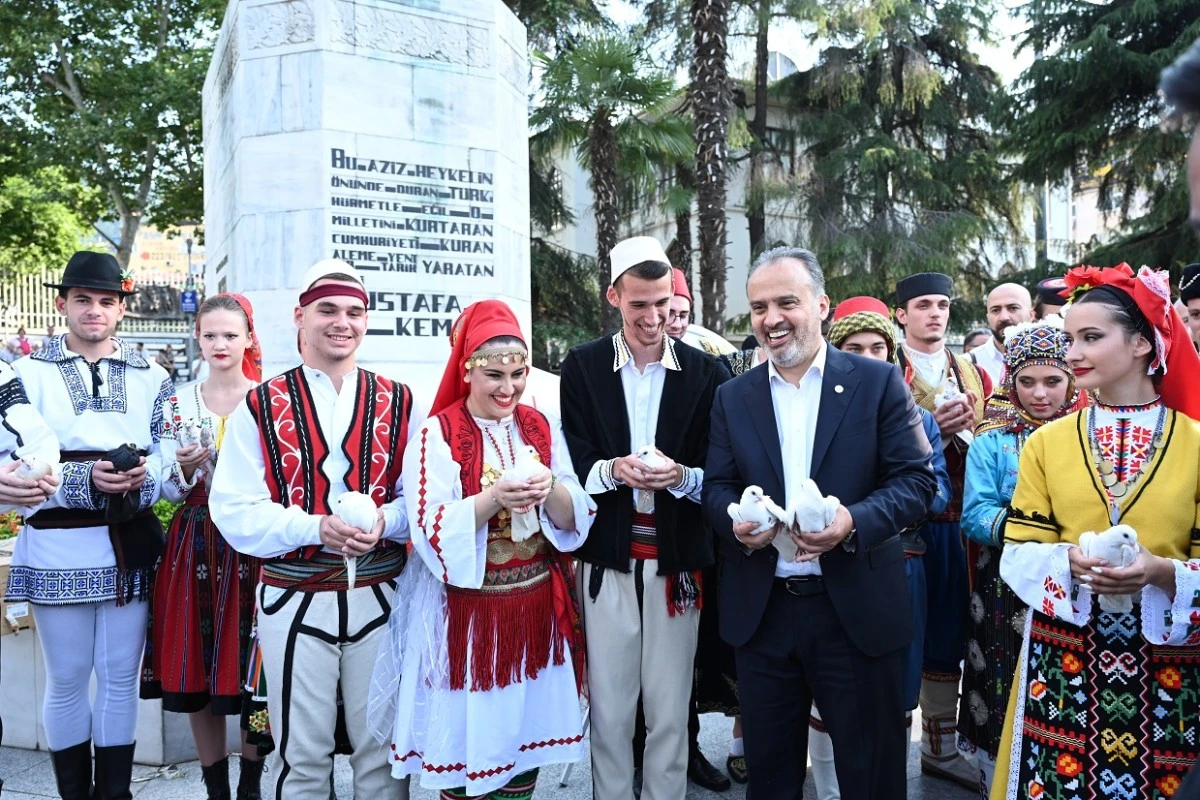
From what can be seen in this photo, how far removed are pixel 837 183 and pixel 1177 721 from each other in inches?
842

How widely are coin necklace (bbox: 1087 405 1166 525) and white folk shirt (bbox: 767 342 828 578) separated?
83 centimetres

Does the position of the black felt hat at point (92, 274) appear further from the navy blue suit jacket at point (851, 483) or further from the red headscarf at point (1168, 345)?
the red headscarf at point (1168, 345)

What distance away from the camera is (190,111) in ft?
60.4

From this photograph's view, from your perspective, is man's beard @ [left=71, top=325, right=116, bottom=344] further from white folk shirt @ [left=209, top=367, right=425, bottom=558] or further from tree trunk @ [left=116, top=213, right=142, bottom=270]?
tree trunk @ [left=116, top=213, right=142, bottom=270]

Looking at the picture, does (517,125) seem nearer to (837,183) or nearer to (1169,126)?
(1169,126)

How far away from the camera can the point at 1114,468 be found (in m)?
2.69

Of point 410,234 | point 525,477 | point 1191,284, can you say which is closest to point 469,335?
point 525,477

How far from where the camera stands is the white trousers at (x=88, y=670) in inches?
138

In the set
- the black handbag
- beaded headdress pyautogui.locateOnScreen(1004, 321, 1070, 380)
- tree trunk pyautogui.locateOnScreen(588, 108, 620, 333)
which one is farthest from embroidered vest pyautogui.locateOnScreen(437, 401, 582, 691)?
tree trunk pyautogui.locateOnScreen(588, 108, 620, 333)

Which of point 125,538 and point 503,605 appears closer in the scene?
point 503,605

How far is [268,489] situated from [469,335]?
868 millimetres

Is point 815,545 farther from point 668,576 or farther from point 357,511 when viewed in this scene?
point 357,511

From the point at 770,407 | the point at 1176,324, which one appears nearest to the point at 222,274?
the point at 770,407

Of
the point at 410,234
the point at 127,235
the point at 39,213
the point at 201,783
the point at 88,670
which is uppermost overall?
the point at 39,213
